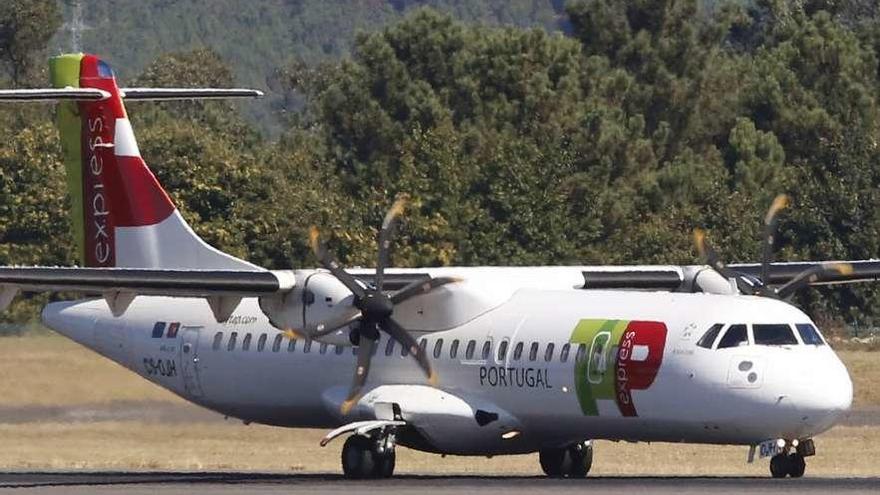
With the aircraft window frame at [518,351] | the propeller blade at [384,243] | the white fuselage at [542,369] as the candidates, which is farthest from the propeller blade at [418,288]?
the aircraft window frame at [518,351]

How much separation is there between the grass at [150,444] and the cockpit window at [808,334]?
23.9 ft

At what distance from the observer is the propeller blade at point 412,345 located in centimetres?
2698

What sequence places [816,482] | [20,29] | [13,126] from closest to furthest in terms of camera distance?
[816,482]
[13,126]
[20,29]

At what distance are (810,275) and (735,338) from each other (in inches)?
143

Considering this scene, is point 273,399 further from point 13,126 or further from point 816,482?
point 13,126

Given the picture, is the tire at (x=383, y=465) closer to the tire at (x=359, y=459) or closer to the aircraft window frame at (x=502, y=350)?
the tire at (x=359, y=459)

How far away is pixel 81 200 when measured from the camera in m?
31.1

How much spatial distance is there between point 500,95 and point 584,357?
133 feet

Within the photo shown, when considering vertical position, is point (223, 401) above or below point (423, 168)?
above

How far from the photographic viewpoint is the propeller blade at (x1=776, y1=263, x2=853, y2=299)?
27.5 m

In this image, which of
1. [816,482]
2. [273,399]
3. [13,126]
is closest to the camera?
[816,482]

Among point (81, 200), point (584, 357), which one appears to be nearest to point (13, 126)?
point (81, 200)

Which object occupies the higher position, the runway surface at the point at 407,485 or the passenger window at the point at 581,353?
the passenger window at the point at 581,353

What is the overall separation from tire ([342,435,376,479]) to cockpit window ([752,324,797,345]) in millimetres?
5044
